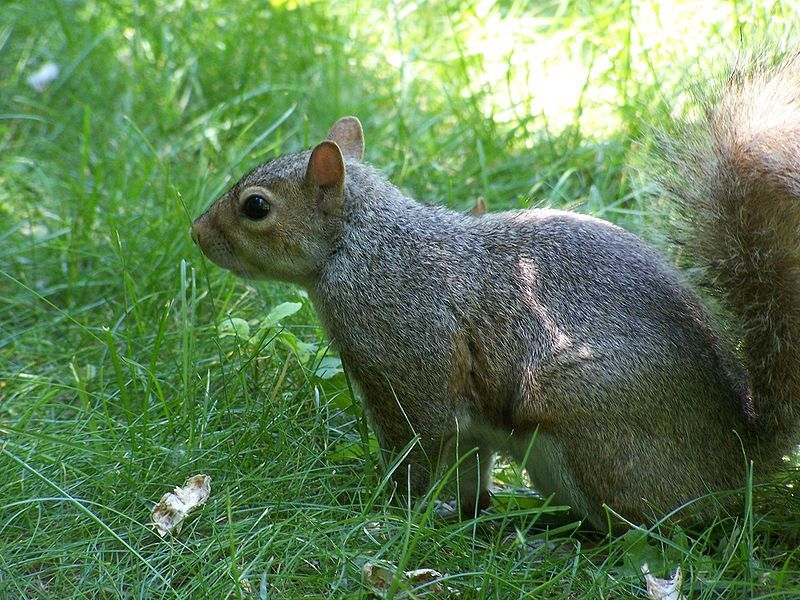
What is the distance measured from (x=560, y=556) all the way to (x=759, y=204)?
37.2 inches

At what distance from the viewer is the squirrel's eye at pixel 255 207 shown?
276cm

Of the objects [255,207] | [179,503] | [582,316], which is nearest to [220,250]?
[255,207]

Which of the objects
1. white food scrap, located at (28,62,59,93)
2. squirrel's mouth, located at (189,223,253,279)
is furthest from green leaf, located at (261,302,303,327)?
white food scrap, located at (28,62,59,93)

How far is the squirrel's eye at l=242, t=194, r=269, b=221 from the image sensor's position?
2.76 metres

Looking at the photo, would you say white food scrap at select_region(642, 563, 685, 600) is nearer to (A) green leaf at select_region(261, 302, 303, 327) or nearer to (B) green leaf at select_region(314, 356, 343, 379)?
(B) green leaf at select_region(314, 356, 343, 379)

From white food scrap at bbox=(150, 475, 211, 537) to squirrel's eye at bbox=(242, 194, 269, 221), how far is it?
707 mm

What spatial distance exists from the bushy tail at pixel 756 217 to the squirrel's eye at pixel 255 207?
107 centimetres

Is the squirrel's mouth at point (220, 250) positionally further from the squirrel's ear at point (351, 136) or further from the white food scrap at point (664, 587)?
the white food scrap at point (664, 587)

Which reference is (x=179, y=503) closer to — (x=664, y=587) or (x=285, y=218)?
(x=285, y=218)

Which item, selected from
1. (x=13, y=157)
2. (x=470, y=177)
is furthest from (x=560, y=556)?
(x=13, y=157)

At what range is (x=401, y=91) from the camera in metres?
4.43

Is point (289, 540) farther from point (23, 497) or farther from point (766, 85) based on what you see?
point (766, 85)

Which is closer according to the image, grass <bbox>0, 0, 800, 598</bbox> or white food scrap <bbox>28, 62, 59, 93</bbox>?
grass <bbox>0, 0, 800, 598</bbox>

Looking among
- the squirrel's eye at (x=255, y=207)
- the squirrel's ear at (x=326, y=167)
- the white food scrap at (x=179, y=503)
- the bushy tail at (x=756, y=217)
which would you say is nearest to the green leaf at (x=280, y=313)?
the squirrel's eye at (x=255, y=207)
